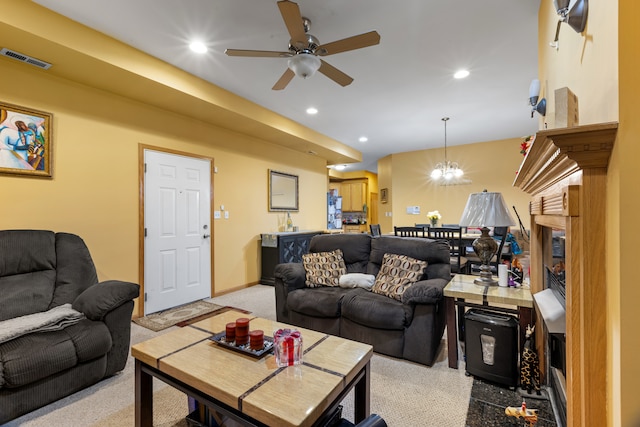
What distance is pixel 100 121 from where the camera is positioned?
3.05 m

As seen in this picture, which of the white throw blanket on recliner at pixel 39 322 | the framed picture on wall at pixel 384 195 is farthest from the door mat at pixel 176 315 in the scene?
the framed picture on wall at pixel 384 195

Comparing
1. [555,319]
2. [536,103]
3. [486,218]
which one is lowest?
[555,319]

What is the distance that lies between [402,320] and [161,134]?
346cm

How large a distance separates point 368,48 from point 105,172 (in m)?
2.99

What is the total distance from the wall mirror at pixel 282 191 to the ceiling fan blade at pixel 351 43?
10.3 feet

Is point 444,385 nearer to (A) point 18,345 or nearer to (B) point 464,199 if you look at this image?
(A) point 18,345

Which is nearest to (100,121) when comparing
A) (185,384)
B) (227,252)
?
(227,252)

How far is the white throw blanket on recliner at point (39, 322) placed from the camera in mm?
1701

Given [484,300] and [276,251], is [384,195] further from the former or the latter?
[484,300]

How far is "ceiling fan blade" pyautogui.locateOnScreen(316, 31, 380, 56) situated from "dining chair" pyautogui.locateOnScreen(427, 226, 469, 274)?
2506 millimetres

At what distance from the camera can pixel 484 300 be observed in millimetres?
2039

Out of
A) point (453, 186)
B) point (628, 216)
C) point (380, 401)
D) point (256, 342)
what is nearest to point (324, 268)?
point (380, 401)

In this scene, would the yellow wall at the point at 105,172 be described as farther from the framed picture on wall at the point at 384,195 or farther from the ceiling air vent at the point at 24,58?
the framed picture on wall at the point at 384,195

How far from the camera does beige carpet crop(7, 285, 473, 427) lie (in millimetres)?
1659
